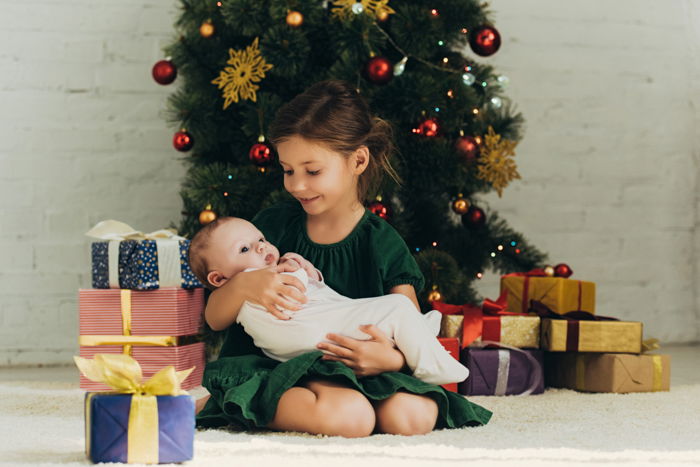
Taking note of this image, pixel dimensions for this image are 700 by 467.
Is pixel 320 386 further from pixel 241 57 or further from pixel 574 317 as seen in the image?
pixel 241 57

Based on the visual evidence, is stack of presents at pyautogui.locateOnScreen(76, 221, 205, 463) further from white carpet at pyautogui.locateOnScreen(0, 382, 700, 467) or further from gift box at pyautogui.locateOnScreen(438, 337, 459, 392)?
gift box at pyautogui.locateOnScreen(438, 337, 459, 392)

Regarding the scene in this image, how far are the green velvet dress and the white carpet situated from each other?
0.15ft

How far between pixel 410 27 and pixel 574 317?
0.79 meters

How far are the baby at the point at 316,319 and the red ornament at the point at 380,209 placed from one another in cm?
56

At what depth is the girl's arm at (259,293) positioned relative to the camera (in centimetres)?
142

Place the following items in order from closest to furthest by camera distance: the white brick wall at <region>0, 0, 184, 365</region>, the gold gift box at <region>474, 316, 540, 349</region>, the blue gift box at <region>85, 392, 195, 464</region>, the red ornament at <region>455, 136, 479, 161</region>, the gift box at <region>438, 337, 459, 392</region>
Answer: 1. the blue gift box at <region>85, 392, 195, 464</region>
2. the gift box at <region>438, 337, 459, 392</region>
3. the gold gift box at <region>474, 316, 540, 349</region>
4. the red ornament at <region>455, 136, 479, 161</region>
5. the white brick wall at <region>0, 0, 184, 365</region>

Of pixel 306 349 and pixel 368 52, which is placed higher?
pixel 368 52

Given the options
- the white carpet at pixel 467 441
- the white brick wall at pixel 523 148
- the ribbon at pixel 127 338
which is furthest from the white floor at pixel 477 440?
the white brick wall at pixel 523 148

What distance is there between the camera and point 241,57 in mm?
2094

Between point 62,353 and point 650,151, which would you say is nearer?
point 62,353

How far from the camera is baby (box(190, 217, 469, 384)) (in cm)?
141

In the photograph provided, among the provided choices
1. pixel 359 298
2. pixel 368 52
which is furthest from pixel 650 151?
pixel 359 298

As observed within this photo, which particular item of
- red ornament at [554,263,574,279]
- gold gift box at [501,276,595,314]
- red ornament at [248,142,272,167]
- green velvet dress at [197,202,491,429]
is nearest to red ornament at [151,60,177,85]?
red ornament at [248,142,272,167]

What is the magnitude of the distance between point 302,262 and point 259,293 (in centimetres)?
12
